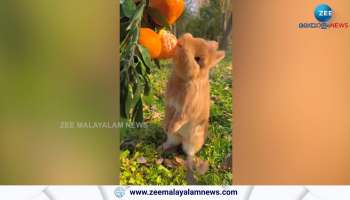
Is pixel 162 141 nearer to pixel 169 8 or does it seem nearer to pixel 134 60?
pixel 134 60

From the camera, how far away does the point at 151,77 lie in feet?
8.61

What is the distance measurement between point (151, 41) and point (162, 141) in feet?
1.68

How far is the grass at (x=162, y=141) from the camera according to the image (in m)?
2.63

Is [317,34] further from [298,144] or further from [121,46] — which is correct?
[121,46]

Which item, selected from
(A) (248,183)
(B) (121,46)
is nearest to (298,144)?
(A) (248,183)

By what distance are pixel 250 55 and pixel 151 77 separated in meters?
0.52

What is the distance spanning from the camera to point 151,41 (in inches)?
102

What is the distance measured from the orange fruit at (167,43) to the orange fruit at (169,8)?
0.06 m

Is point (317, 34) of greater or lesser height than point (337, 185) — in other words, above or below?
above

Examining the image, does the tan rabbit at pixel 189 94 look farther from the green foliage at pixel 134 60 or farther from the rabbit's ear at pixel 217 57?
the green foliage at pixel 134 60

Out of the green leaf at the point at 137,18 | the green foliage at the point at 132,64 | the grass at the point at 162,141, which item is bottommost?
the grass at the point at 162,141

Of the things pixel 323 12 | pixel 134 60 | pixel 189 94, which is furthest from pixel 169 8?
pixel 323 12
